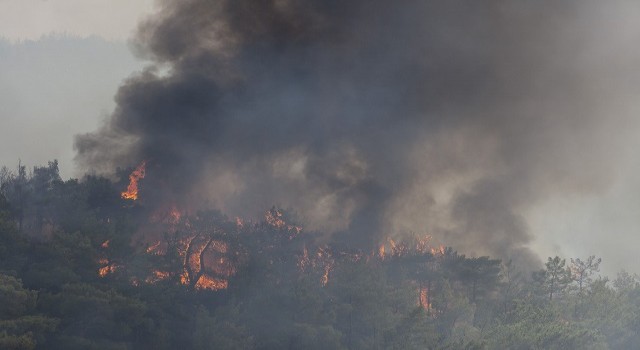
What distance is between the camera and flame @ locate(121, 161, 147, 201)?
195 ft

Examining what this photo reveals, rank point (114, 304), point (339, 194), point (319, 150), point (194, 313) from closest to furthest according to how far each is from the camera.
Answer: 1. point (114, 304)
2. point (194, 313)
3. point (339, 194)
4. point (319, 150)

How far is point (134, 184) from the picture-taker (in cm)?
6203

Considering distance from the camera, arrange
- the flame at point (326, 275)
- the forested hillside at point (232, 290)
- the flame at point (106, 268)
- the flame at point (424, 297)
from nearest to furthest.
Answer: the forested hillside at point (232, 290), the flame at point (106, 268), the flame at point (326, 275), the flame at point (424, 297)

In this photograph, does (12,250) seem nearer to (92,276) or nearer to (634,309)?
(92,276)

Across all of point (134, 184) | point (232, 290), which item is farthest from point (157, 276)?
point (134, 184)

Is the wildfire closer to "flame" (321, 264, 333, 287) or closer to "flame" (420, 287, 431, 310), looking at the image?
"flame" (321, 264, 333, 287)

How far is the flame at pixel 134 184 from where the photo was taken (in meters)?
59.4

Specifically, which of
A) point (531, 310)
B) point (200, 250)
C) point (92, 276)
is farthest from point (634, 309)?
point (92, 276)

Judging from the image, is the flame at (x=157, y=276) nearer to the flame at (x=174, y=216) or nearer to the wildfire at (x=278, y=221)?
the flame at (x=174, y=216)

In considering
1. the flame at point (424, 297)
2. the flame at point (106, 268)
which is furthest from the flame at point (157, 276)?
the flame at point (424, 297)

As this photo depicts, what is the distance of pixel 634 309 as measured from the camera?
7312cm

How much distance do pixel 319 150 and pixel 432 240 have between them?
56.0 feet

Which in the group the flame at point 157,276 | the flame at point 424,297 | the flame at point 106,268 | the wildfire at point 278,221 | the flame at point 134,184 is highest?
the flame at point 134,184

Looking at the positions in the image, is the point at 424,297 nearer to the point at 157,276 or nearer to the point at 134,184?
the point at 157,276
